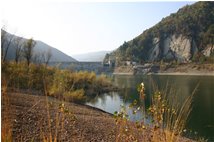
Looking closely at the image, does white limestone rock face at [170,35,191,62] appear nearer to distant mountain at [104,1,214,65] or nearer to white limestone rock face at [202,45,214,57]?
distant mountain at [104,1,214,65]

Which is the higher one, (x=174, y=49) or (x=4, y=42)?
(x=174, y=49)

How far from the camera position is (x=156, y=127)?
93.7 inches

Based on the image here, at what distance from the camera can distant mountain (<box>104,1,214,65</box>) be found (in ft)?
320

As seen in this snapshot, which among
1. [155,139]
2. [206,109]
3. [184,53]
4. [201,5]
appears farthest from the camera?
[184,53]

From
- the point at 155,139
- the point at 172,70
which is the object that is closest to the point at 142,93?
the point at 155,139

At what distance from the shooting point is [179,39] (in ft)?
362

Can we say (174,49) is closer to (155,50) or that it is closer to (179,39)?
(179,39)

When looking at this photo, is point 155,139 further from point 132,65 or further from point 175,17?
point 175,17

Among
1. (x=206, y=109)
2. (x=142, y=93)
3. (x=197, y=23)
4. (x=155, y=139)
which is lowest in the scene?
(x=206, y=109)

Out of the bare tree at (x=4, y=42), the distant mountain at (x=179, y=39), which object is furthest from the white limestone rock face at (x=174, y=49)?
the bare tree at (x=4, y=42)

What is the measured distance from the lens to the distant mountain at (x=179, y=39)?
3846 inches

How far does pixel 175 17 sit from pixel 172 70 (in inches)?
1510

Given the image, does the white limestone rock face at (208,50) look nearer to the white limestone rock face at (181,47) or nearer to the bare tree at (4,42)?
the white limestone rock face at (181,47)

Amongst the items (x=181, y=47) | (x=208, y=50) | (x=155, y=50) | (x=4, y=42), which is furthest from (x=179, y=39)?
(x=4, y=42)
